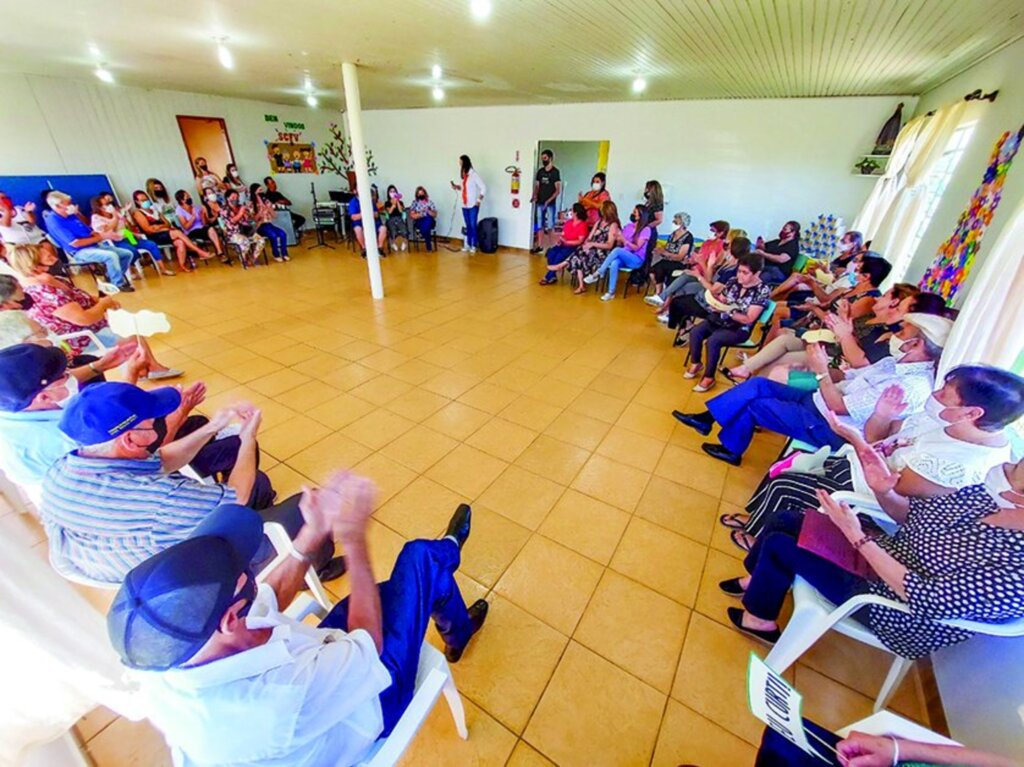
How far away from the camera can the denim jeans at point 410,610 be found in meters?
0.99

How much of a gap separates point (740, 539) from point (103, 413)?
2422 millimetres

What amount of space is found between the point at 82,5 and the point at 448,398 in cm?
369

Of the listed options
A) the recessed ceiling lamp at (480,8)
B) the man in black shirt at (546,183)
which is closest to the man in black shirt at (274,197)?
the man in black shirt at (546,183)

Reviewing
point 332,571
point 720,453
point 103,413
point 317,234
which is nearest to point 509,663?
point 332,571

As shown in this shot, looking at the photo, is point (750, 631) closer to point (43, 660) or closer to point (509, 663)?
point (509, 663)

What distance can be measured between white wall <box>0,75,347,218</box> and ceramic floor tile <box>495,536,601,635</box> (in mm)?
8569

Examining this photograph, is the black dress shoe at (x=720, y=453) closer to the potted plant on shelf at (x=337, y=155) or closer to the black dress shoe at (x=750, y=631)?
the black dress shoe at (x=750, y=631)

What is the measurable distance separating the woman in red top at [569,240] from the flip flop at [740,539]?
4.53 metres

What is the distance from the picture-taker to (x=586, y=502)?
2.18 m

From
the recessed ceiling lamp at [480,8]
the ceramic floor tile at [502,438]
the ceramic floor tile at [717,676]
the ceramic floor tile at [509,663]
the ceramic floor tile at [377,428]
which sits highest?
the recessed ceiling lamp at [480,8]

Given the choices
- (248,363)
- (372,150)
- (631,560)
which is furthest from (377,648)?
(372,150)

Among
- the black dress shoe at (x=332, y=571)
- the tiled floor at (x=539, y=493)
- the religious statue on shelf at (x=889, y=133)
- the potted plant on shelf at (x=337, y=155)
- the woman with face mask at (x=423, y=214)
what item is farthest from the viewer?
the potted plant on shelf at (x=337, y=155)

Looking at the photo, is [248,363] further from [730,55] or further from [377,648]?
[730,55]

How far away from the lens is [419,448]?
2.53 metres
